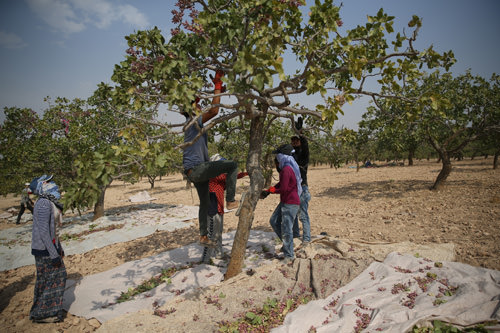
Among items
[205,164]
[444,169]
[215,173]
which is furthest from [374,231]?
[444,169]

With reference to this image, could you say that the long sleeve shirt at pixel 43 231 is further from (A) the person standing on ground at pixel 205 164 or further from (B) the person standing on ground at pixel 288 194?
(B) the person standing on ground at pixel 288 194

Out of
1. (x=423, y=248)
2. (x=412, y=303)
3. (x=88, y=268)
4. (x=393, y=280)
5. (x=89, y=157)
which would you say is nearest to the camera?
(x=89, y=157)

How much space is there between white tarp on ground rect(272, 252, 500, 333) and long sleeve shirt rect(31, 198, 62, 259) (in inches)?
158

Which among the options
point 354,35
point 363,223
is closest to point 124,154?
point 354,35

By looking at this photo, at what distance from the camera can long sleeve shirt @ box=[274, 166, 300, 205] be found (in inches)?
206

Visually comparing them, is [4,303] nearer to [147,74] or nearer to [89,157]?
[89,157]

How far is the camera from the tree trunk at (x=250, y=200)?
15.1 ft

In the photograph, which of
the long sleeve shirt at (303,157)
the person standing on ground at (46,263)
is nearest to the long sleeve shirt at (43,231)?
the person standing on ground at (46,263)

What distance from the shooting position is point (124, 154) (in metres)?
2.87

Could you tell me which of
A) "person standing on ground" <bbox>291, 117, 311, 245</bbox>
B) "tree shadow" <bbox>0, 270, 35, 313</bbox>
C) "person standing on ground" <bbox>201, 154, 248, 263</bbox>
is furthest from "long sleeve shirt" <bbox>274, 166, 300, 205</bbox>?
"tree shadow" <bbox>0, 270, 35, 313</bbox>

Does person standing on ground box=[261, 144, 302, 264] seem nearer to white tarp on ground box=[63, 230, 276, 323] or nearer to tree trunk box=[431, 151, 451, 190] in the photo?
white tarp on ground box=[63, 230, 276, 323]

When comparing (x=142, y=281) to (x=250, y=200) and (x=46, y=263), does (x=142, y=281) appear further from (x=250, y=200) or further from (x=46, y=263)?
(x=250, y=200)

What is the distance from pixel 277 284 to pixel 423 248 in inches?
A: 119

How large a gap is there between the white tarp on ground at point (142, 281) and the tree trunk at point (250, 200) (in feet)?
1.98
